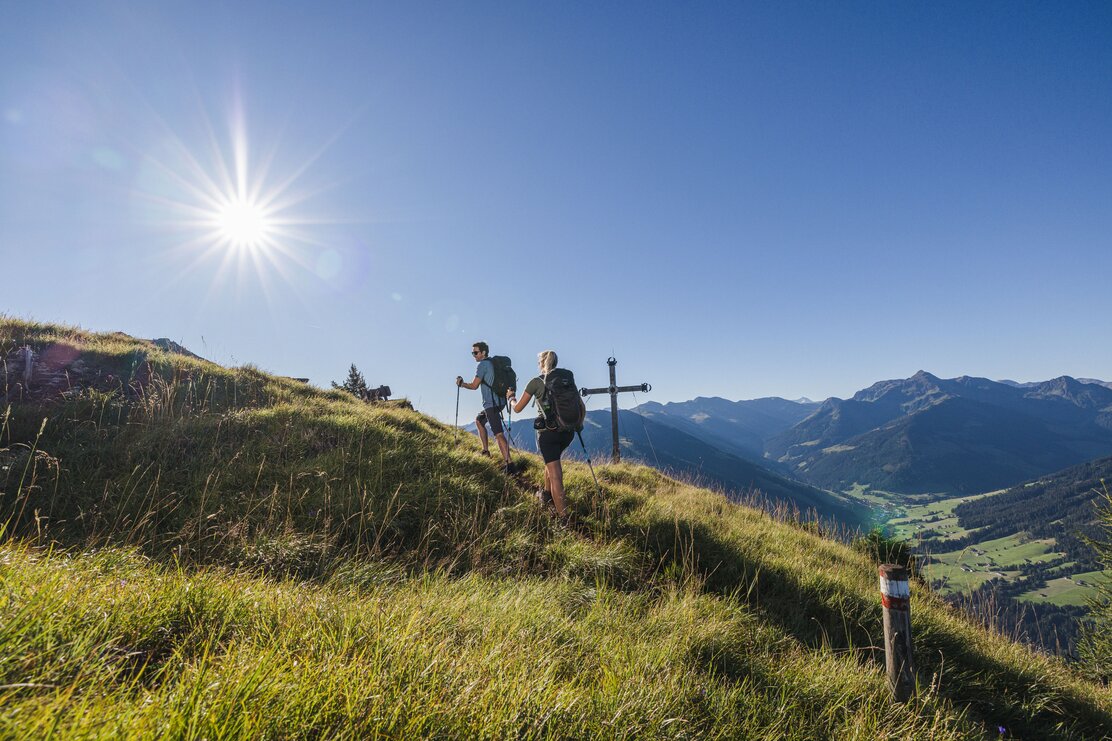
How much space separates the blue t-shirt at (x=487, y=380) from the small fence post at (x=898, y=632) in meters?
7.23

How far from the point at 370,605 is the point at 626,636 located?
6.41 ft

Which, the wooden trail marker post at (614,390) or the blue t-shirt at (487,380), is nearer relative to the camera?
the blue t-shirt at (487,380)

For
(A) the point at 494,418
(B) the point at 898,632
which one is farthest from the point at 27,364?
(B) the point at 898,632

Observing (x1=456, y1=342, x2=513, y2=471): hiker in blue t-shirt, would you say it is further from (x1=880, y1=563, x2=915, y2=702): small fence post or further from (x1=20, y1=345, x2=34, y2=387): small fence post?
(x1=20, y1=345, x2=34, y2=387): small fence post

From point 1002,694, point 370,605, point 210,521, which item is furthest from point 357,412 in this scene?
point 1002,694

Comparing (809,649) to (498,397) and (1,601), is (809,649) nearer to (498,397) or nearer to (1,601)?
(1,601)

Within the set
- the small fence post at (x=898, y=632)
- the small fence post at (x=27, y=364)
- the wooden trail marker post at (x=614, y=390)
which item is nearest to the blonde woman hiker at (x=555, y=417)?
the small fence post at (x=898, y=632)

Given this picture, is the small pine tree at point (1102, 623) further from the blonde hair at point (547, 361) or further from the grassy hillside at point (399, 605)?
the blonde hair at point (547, 361)

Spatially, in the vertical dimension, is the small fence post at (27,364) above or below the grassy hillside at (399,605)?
above

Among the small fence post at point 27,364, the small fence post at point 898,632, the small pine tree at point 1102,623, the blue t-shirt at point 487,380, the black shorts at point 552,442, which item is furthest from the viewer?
the small pine tree at point 1102,623

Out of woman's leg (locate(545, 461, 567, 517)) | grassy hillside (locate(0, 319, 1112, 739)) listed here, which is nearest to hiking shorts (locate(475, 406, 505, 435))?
grassy hillside (locate(0, 319, 1112, 739))

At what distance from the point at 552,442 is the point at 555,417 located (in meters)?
0.40

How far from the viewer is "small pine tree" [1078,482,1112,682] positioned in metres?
11.6

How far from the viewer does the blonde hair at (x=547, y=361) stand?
7184 millimetres
